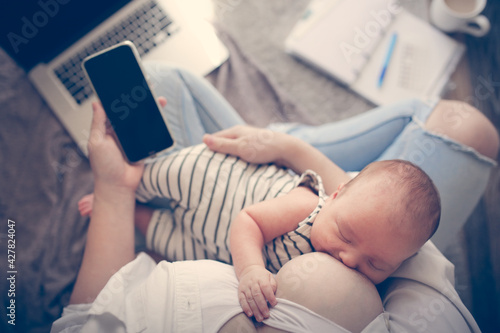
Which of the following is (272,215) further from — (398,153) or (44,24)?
(44,24)

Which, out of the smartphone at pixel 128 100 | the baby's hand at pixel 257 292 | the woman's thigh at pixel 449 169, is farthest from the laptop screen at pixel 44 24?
the woman's thigh at pixel 449 169

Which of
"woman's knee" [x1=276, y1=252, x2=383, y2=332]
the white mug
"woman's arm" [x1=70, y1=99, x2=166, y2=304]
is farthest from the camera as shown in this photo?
the white mug

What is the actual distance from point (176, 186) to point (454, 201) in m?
0.64

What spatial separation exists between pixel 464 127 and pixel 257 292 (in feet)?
1.99

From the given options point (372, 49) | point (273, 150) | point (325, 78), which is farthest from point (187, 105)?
point (372, 49)

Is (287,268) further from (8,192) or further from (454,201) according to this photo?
(8,192)

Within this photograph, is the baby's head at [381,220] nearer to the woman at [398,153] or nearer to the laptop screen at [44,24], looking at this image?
the woman at [398,153]

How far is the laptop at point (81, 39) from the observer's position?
752 mm

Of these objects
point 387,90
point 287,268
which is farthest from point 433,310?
point 387,90

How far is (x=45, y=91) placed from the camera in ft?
2.84

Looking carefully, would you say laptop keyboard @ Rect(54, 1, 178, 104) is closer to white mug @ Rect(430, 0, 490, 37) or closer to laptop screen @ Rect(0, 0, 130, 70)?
laptop screen @ Rect(0, 0, 130, 70)

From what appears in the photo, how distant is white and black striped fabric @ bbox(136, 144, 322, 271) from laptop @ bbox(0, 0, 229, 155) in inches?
13.3

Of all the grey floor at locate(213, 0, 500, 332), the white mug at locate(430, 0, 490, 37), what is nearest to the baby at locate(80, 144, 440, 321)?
the grey floor at locate(213, 0, 500, 332)

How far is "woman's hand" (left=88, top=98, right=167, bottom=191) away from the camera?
2.27 feet
